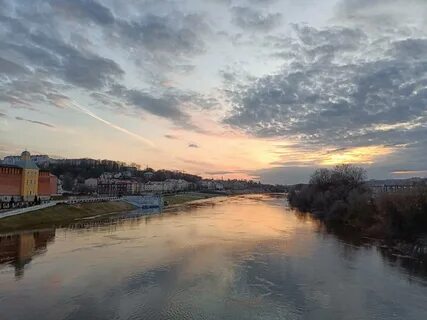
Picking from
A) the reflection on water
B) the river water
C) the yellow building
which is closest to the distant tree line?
the river water

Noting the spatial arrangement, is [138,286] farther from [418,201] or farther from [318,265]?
[418,201]

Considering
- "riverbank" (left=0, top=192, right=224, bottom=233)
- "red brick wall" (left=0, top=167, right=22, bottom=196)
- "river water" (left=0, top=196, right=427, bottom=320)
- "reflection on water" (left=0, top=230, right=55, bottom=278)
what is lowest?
"river water" (left=0, top=196, right=427, bottom=320)

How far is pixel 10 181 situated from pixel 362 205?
42.1 m

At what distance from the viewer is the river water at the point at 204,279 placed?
15555 mm

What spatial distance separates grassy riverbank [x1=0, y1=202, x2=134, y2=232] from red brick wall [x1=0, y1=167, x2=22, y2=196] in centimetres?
814

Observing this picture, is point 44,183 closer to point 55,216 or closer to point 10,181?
point 10,181

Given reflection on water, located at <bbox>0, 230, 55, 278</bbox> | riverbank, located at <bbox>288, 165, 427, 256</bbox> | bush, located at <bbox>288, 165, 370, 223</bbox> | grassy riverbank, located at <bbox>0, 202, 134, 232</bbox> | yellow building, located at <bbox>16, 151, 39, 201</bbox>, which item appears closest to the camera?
reflection on water, located at <bbox>0, 230, 55, 278</bbox>

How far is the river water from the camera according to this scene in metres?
15.6

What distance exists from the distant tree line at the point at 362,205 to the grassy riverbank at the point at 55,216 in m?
29.2

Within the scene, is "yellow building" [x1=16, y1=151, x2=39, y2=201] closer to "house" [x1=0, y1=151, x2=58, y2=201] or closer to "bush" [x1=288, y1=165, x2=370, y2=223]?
"house" [x1=0, y1=151, x2=58, y2=201]

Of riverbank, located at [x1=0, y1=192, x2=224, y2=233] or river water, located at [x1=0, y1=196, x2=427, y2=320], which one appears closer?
river water, located at [x1=0, y1=196, x2=427, y2=320]

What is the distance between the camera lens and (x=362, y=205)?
45219 mm

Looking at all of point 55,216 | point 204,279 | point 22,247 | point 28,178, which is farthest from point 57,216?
point 204,279

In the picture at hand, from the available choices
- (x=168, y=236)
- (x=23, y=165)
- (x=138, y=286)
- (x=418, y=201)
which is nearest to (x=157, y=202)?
(x=23, y=165)
